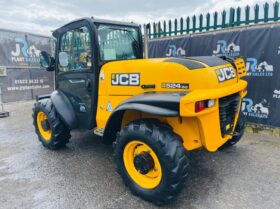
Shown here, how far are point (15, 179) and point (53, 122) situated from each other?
3.33ft

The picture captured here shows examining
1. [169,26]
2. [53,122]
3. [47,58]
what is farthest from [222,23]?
[53,122]

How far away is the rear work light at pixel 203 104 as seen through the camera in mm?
2144

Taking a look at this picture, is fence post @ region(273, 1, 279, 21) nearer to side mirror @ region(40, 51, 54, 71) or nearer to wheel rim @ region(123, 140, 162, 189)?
wheel rim @ region(123, 140, 162, 189)

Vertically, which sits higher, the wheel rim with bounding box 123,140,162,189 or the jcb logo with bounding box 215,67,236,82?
the jcb logo with bounding box 215,67,236,82

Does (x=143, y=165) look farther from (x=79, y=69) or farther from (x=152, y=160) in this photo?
(x=79, y=69)

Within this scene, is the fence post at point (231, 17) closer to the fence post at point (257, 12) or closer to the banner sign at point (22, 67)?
the fence post at point (257, 12)

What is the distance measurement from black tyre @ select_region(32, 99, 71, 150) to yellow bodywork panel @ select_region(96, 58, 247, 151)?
122 centimetres

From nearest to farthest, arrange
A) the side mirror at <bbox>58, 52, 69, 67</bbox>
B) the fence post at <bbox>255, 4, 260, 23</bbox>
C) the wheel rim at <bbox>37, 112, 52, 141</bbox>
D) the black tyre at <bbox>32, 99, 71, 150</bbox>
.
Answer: the side mirror at <bbox>58, 52, 69, 67</bbox>, the black tyre at <bbox>32, 99, 71, 150</bbox>, the wheel rim at <bbox>37, 112, 52, 141</bbox>, the fence post at <bbox>255, 4, 260, 23</bbox>

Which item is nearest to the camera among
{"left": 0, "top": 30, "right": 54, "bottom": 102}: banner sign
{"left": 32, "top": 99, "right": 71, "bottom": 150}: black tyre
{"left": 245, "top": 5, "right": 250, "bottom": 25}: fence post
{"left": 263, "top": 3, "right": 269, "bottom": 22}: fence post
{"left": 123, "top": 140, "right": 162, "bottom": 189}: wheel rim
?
{"left": 123, "top": 140, "right": 162, "bottom": 189}: wheel rim

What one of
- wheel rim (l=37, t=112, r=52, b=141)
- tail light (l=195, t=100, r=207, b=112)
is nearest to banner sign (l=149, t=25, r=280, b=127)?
tail light (l=195, t=100, r=207, b=112)

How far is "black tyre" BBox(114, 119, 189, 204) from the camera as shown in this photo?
7.32ft

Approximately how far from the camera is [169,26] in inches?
241

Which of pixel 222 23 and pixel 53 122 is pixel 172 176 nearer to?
pixel 53 122

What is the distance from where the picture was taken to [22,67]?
8242 millimetres
